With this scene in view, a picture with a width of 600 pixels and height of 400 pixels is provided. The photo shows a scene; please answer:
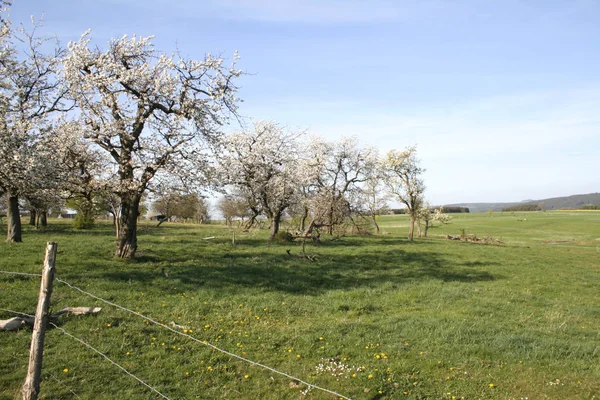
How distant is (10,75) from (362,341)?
70.4 feet

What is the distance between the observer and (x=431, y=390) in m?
6.82

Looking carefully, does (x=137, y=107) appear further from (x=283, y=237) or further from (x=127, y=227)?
(x=283, y=237)

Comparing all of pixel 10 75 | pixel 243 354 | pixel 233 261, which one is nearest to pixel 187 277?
pixel 233 261

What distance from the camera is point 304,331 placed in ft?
32.1

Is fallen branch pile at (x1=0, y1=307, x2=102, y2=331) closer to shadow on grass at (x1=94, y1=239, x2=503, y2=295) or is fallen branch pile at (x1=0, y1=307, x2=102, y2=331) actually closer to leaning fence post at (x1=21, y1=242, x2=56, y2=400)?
shadow on grass at (x1=94, y1=239, x2=503, y2=295)

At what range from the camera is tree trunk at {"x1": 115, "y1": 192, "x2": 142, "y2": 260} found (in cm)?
1792

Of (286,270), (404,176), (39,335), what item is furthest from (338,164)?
(39,335)

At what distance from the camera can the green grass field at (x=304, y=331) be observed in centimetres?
695

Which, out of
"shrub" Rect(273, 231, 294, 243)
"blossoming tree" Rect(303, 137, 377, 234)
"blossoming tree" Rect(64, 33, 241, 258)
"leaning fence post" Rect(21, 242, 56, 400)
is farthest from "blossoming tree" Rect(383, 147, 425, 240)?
"leaning fence post" Rect(21, 242, 56, 400)

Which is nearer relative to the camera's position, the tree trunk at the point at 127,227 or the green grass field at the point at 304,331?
the green grass field at the point at 304,331

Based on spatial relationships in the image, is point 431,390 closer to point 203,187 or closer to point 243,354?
point 243,354

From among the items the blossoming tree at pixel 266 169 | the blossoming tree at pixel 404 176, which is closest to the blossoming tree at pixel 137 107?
the blossoming tree at pixel 266 169

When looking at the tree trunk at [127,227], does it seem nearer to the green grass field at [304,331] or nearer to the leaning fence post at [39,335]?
the green grass field at [304,331]

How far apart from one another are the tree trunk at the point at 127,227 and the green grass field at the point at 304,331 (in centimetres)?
→ 79
